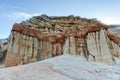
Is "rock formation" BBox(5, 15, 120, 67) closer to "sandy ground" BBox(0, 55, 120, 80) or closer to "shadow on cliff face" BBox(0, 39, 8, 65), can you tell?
"sandy ground" BBox(0, 55, 120, 80)

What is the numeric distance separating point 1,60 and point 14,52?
1375 cm

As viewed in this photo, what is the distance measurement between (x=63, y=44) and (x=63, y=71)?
374 inches

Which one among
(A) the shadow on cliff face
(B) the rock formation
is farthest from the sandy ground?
(A) the shadow on cliff face

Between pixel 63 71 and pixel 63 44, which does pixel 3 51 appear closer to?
pixel 63 44

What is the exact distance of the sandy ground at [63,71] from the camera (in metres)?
18.2

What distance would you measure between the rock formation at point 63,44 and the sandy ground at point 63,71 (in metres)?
3.01

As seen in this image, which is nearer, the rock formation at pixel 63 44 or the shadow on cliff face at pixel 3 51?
the rock formation at pixel 63 44

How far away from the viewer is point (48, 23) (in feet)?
120

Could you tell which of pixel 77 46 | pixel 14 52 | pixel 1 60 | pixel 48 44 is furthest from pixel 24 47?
pixel 1 60

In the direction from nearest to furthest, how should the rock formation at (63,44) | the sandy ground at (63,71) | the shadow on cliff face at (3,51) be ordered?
the sandy ground at (63,71), the rock formation at (63,44), the shadow on cliff face at (3,51)

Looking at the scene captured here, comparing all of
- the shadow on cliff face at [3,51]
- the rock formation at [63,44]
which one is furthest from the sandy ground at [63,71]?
the shadow on cliff face at [3,51]

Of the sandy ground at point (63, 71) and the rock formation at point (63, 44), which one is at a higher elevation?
the rock formation at point (63, 44)

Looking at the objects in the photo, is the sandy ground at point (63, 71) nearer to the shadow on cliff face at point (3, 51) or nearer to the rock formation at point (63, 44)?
the rock formation at point (63, 44)

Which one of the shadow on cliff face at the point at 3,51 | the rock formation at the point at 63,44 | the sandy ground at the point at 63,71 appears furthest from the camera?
the shadow on cliff face at the point at 3,51
